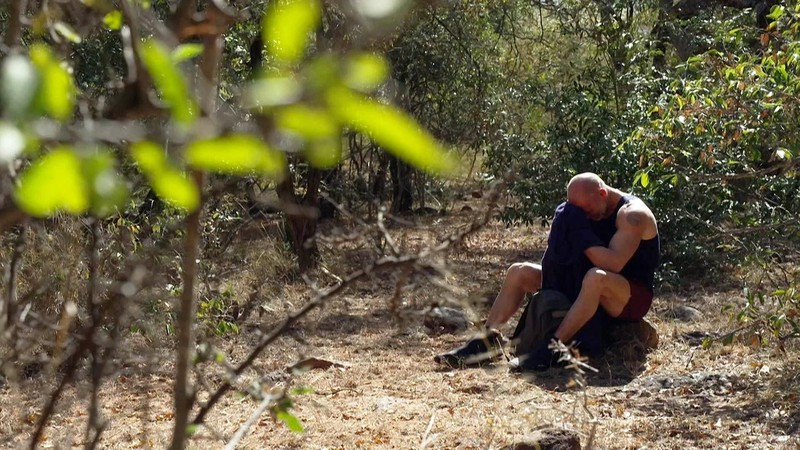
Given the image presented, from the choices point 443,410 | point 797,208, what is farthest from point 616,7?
point 443,410

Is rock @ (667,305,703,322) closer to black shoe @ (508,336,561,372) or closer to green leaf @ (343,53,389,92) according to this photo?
black shoe @ (508,336,561,372)

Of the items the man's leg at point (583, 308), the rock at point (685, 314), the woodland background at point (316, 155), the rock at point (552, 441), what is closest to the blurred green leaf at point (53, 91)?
the woodland background at point (316, 155)

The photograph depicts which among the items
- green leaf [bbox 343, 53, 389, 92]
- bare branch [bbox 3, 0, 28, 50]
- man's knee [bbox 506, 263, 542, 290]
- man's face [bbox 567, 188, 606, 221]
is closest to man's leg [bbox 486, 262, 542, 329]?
man's knee [bbox 506, 263, 542, 290]

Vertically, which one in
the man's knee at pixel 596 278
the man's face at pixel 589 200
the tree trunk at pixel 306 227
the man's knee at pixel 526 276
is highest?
the tree trunk at pixel 306 227

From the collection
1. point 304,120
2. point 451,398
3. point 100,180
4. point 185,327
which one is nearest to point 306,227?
point 451,398

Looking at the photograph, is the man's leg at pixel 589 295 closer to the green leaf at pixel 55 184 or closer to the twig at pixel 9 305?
the twig at pixel 9 305

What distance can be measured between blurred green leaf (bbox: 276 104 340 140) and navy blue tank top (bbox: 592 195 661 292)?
5922mm

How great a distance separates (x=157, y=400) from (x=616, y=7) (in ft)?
22.6

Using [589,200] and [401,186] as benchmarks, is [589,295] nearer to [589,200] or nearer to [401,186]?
[589,200]

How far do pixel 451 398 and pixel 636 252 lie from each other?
149cm

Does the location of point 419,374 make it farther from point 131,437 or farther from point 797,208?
point 797,208

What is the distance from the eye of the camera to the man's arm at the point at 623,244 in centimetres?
659

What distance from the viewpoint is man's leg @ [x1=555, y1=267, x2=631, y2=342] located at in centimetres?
658

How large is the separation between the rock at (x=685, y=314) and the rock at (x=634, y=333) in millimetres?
1159
